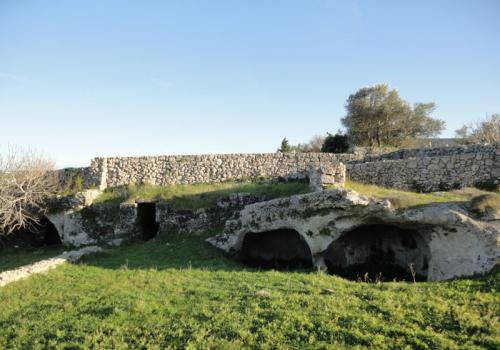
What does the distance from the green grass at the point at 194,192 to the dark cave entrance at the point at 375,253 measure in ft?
16.0

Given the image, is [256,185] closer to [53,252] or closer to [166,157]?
[166,157]

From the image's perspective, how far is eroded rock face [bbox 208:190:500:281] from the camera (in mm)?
11000

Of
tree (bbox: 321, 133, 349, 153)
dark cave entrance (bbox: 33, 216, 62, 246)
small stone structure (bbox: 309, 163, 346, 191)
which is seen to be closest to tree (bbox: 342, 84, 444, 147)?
tree (bbox: 321, 133, 349, 153)

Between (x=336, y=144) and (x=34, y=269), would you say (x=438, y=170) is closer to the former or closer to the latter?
(x=336, y=144)

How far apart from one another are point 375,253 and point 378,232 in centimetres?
87

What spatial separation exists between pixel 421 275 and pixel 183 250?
9.81 metres

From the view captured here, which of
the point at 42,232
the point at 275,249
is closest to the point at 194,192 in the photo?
the point at 275,249

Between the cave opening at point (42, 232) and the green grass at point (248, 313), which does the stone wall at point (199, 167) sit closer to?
the cave opening at point (42, 232)

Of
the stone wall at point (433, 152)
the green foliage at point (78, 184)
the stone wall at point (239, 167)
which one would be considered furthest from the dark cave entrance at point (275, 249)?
the green foliage at point (78, 184)

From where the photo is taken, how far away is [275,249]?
17.3 m

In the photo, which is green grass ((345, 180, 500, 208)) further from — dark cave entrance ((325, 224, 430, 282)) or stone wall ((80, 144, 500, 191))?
stone wall ((80, 144, 500, 191))

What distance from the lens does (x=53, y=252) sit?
69.3 feet

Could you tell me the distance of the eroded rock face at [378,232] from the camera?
11.0 meters

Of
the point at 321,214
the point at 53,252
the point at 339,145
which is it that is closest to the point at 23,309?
the point at 321,214
